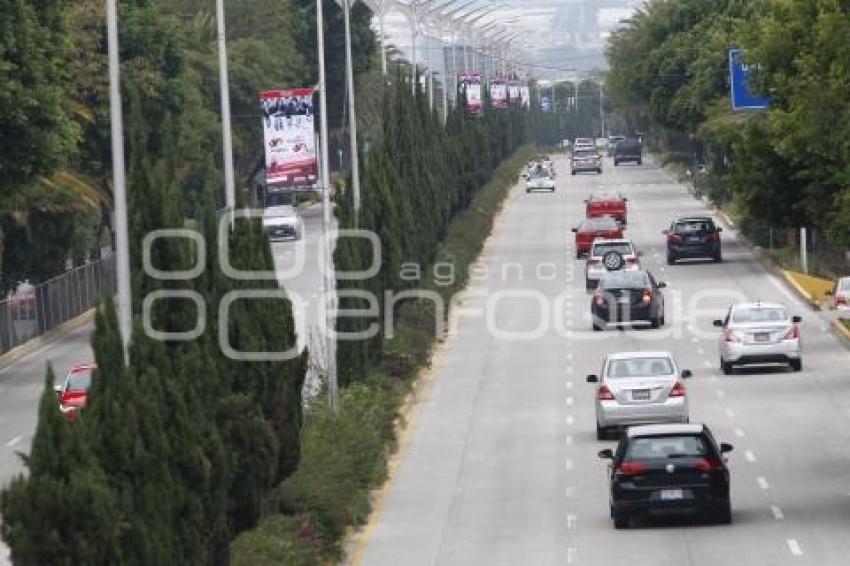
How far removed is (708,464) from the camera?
103ft

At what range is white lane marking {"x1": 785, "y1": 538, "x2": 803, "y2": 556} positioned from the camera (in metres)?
29.1

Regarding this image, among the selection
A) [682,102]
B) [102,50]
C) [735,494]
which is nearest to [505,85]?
[682,102]

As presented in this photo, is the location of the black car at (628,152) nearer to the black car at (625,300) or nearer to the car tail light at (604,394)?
the black car at (625,300)

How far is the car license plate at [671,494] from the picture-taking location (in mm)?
31641

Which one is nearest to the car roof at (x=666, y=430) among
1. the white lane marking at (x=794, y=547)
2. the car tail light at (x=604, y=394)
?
the white lane marking at (x=794, y=547)

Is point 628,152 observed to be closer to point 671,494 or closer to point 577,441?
point 577,441

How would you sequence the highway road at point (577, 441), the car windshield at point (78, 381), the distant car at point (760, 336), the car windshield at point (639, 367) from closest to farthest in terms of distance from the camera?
the highway road at point (577, 441)
the car windshield at point (639, 367)
the car windshield at point (78, 381)
the distant car at point (760, 336)

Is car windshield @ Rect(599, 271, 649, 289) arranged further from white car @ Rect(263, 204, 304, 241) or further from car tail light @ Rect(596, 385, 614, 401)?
white car @ Rect(263, 204, 304, 241)

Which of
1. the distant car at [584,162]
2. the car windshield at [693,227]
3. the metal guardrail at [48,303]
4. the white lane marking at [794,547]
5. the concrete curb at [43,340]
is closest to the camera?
the white lane marking at [794,547]

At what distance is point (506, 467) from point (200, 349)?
14.9 metres

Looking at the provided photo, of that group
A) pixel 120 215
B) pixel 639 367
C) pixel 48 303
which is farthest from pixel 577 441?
pixel 48 303

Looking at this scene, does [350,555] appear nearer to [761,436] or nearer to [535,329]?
[761,436]

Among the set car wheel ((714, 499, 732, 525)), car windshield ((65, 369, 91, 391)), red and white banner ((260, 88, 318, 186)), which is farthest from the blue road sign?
car wheel ((714, 499, 732, 525))

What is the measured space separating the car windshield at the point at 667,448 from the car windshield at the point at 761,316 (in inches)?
695
